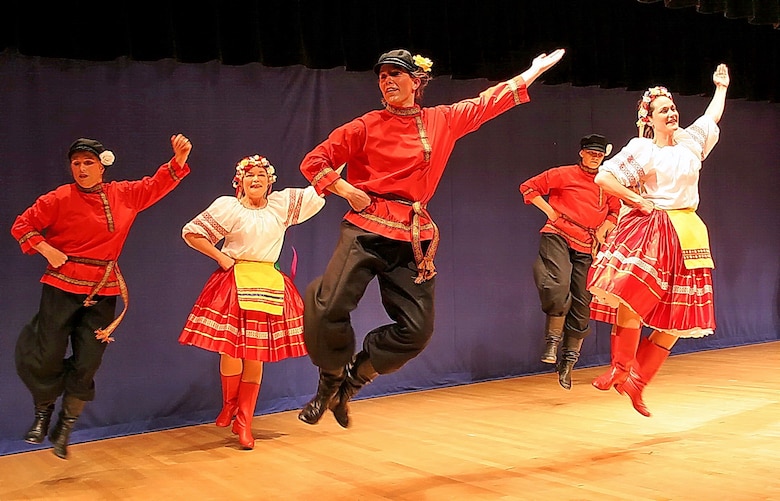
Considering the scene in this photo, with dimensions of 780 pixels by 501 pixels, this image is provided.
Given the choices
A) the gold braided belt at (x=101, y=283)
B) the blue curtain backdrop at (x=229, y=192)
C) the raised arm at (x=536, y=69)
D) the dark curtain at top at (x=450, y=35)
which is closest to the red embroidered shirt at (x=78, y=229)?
the gold braided belt at (x=101, y=283)

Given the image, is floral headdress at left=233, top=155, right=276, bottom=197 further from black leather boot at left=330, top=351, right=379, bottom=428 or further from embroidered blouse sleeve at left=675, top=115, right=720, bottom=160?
embroidered blouse sleeve at left=675, top=115, right=720, bottom=160

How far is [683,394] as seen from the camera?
5.28 meters

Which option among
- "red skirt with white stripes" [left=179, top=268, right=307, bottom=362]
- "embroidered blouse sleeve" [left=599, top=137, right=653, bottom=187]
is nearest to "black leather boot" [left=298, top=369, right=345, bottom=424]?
"red skirt with white stripes" [left=179, top=268, right=307, bottom=362]

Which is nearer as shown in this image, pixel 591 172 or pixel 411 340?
pixel 411 340

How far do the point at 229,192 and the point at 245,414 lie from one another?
57.6 inches

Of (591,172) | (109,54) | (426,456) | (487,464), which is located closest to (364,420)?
(426,456)

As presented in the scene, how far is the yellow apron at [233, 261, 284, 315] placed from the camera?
423cm

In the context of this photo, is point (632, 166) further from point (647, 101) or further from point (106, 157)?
point (106, 157)

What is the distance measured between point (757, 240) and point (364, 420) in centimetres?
481

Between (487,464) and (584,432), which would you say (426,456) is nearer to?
(487,464)

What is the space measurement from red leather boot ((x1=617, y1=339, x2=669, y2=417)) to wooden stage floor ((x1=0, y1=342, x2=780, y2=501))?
223 mm

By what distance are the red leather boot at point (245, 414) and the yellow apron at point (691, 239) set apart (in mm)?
2163

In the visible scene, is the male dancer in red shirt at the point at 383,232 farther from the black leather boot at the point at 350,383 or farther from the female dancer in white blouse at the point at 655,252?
the female dancer in white blouse at the point at 655,252

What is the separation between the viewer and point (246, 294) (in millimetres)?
4230
